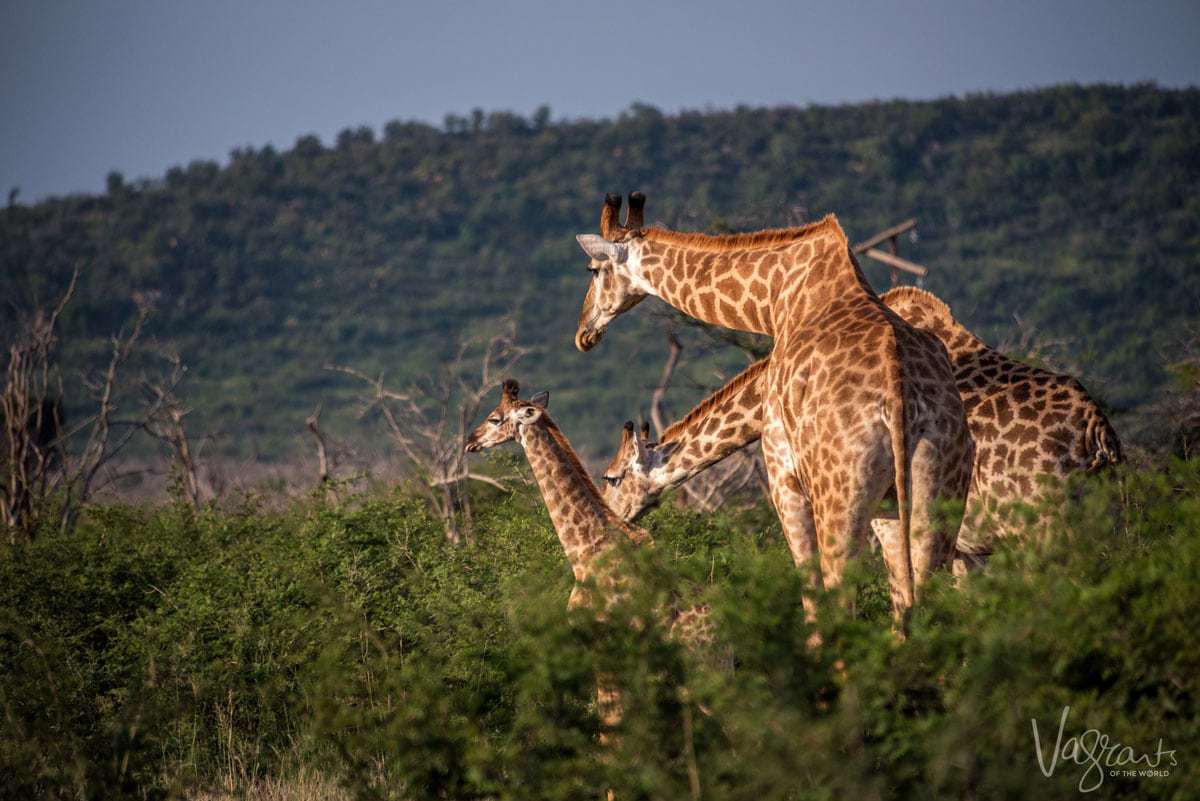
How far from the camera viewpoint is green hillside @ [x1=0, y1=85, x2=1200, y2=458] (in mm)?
39344

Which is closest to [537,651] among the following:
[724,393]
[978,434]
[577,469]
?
[577,469]

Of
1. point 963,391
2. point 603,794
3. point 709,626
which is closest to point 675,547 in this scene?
point 963,391

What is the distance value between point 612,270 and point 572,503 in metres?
2.08

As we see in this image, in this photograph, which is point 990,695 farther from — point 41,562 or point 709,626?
point 41,562

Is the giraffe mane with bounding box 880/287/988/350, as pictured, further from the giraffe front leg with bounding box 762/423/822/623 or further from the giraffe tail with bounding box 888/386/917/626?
the giraffe tail with bounding box 888/386/917/626

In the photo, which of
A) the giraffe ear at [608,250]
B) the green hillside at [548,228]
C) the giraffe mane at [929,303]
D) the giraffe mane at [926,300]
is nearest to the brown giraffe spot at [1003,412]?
the giraffe mane at [929,303]

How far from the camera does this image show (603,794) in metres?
5.52

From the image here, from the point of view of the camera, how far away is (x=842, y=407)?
258 inches

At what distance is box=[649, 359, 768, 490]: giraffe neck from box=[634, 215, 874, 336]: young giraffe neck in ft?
1.25

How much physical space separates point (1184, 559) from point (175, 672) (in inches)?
220

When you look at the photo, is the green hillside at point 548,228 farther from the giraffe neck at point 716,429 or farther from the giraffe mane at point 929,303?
the giraffe neck at point 716,429

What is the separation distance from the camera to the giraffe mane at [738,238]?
8.18 meters

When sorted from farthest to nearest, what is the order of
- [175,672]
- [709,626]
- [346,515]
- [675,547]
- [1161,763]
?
[346,515] → [675,547] → [175,672] → [709,626] → [1161,763]

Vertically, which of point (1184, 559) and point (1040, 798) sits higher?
point (1184, 559)
